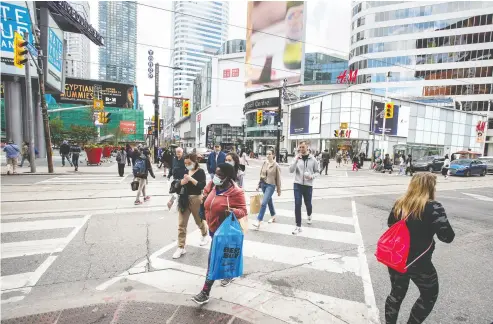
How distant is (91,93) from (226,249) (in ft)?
273

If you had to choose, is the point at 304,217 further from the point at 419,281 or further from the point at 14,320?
the point at 14,320

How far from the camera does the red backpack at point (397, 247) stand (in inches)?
102

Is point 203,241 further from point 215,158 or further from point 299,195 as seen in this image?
point 215,158

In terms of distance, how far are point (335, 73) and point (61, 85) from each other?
66490 mm

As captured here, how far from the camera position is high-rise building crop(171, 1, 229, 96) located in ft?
482

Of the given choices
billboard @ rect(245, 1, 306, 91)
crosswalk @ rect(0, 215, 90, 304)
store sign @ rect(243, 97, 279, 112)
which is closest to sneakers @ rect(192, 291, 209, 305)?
crosswalk @ rect(0, 215, 90, 304)

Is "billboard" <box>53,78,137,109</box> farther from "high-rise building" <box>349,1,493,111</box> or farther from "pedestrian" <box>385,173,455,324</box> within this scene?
"pedestrian" <box>385,173,455,324</box>

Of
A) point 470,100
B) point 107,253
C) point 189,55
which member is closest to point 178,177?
point 107,253

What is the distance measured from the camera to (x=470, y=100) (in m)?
53.4

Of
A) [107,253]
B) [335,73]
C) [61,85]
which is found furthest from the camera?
[335,73]

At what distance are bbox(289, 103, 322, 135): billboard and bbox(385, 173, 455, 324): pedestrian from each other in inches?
1447

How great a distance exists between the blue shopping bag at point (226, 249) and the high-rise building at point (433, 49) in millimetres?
58083

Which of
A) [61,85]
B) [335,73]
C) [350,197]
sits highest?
[335,73]

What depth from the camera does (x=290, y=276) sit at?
404 cm
